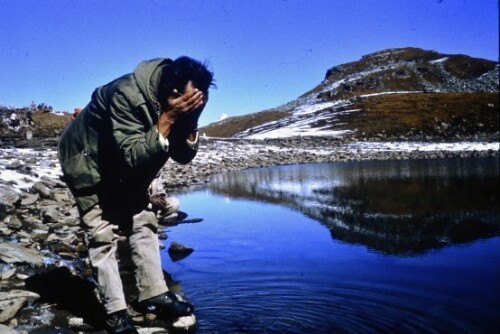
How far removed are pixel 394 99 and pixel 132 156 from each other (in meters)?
50.7

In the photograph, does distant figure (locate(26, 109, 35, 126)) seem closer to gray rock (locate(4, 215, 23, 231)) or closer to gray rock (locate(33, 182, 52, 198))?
gray rock (locate(33, 182, 52, 198))

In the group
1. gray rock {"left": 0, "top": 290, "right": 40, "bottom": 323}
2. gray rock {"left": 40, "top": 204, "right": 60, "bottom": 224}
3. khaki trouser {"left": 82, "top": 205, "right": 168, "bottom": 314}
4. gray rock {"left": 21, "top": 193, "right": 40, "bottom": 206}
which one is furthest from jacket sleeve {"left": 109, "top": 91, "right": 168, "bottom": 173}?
gray rock {"left": 21, "top": 193, "right": 40, "bottom": 206}

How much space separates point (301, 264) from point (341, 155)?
20994 millimetres

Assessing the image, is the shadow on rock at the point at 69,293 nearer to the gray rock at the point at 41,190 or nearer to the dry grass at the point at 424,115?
the gray rock at the point at 41,190

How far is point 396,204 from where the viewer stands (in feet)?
28.6

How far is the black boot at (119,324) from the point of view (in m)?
2.85

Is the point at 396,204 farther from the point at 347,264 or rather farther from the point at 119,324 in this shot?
the point at 119,324

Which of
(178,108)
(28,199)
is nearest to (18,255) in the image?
(178,108)

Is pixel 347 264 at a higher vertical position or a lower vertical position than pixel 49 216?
lower

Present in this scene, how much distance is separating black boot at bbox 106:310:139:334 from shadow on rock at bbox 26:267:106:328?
225mm

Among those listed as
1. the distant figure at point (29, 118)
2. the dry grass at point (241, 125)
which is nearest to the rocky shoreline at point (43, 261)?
the distant figure at point (29, 118)

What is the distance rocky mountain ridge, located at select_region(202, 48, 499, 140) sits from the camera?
3825 cm

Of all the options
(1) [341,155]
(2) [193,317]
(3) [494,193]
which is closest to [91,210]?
(2) [193,317]

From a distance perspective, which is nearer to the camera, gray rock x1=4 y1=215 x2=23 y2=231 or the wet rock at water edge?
the wet rock at water edge
